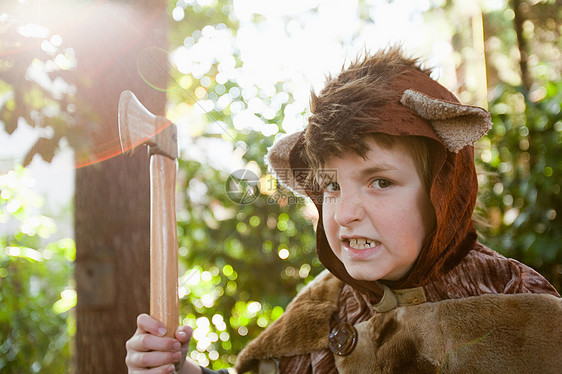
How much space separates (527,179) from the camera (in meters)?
3.08

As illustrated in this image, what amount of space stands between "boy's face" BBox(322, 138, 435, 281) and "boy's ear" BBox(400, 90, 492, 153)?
0.35 feet

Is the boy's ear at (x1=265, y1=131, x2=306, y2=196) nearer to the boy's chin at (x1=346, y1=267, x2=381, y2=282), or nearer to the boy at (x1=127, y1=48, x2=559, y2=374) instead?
the boy at (x1=127, y1=48, x2=559, y2=374)

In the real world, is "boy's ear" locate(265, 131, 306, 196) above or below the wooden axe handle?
above

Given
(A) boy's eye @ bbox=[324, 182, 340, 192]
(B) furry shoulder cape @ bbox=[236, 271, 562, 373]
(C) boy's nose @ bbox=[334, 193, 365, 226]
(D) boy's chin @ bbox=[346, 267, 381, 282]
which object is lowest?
(B) furry shoulder cape @ bbox=[236, 271, 562, 373]

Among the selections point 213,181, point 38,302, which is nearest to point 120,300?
point 213,181

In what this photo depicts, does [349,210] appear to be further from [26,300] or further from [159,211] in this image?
[26,300]

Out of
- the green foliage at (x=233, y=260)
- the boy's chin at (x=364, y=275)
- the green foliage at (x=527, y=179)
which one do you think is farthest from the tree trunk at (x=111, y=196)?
the green foliage at (x=527, y=179)

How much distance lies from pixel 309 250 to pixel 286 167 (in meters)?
1.28

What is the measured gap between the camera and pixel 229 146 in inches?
76.1

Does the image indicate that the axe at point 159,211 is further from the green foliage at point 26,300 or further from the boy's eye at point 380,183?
the green foliage at point 26,300

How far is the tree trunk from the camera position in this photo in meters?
1.92

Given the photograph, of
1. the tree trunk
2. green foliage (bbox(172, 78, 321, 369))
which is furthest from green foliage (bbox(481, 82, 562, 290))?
the tree trunk

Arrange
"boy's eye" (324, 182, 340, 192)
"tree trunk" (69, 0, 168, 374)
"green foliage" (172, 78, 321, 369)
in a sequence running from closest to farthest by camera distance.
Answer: "boy's eye" (324, 182, 340, 192)
"tree trunk" (69, 0, 168, 374)
"green foliage" (172, 78, 321, 369)

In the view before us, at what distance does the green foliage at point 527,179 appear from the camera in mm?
2885
